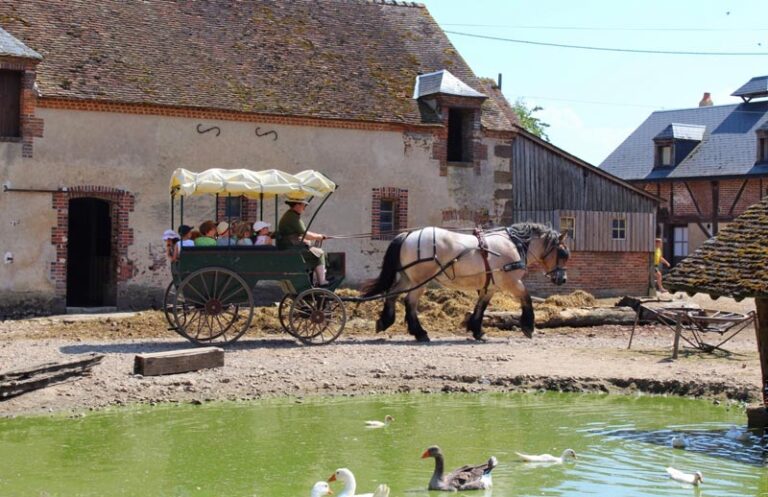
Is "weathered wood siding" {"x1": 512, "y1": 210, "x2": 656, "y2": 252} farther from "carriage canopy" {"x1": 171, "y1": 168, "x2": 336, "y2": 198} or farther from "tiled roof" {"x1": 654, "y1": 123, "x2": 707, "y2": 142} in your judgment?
"tiled roof" {"x1": 654, "y1": 123, "x2": 707, "y2": 142}

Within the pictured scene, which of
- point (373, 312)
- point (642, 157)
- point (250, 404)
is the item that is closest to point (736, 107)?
point (642, 157)

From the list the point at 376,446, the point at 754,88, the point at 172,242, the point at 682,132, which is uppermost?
the point at 754,88

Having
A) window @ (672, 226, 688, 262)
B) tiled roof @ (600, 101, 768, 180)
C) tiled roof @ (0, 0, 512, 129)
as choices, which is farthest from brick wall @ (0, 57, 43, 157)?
window @ (672, 226, 688, 262)

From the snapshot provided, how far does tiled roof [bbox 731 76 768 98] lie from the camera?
42406 millimetres

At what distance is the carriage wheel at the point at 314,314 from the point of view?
16375mm

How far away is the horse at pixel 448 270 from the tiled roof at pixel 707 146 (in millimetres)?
24590

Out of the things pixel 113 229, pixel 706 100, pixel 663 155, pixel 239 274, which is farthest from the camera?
pixel 706 100

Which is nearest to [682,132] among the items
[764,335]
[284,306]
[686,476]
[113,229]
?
[113,229]

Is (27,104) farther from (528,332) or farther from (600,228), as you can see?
(600,228)

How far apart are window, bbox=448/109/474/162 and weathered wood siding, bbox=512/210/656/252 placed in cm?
194

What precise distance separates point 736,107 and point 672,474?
123 feet

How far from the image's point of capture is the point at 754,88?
42.8 meters

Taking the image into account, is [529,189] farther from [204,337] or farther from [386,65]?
[204,337]

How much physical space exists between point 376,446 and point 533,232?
29.0 feet
